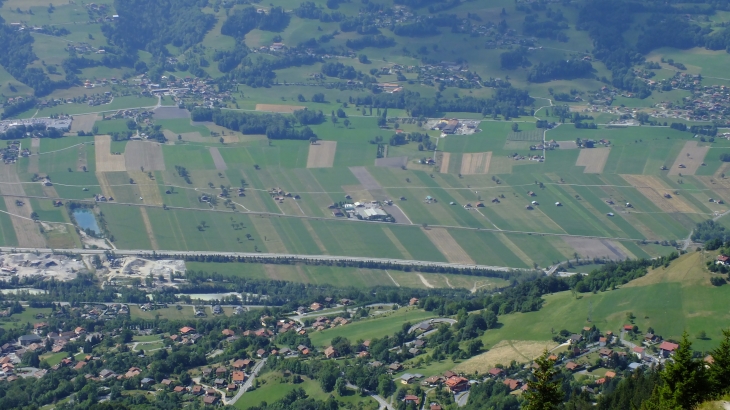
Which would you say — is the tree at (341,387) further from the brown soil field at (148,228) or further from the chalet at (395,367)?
the brown soil field at (148,228)

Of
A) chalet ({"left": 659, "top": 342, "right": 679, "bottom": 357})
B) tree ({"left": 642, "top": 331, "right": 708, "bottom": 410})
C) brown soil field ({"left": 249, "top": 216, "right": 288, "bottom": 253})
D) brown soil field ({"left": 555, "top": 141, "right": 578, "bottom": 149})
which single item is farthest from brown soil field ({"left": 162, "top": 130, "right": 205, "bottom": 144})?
tree ({"left": 642, "top": 331, "right": 708, "bottom": 410})

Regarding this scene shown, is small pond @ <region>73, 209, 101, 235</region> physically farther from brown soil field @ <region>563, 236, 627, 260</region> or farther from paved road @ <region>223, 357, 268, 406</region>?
brown soil field @ <region>563, 236, 627, 260</region>

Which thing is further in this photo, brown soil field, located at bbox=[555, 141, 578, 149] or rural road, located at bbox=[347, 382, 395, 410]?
brown soil field, located at bbox=[555, 141, 578, 149]

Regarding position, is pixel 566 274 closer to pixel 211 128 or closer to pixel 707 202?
pixel 707 202

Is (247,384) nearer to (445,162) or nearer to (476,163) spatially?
(445,162)

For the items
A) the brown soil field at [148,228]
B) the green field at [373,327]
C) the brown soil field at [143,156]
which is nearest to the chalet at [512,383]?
the green field at [373,327]

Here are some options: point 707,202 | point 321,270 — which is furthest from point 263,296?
point 707,202
